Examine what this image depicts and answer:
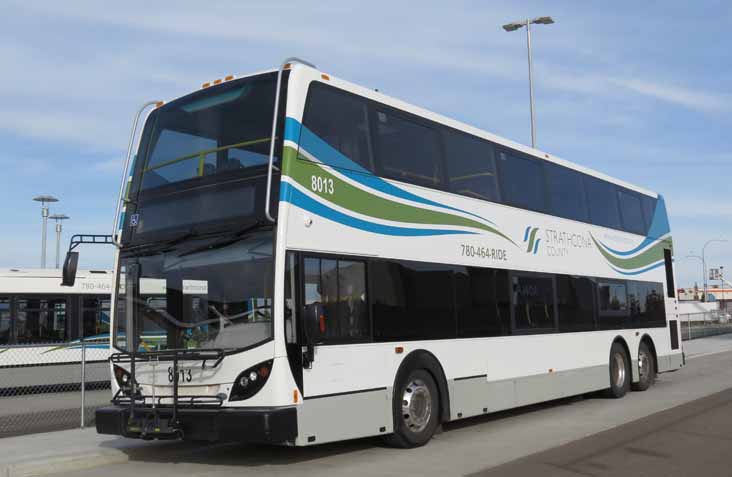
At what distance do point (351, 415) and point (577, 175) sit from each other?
26.5 ft

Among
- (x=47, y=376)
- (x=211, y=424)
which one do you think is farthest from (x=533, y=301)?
(x=47, y=376)

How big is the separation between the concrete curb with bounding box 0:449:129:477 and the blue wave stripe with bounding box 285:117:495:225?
4339mm

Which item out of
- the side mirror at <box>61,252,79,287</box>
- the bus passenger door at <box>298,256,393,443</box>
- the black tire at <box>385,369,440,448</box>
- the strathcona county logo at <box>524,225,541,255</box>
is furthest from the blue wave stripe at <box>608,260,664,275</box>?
the side mirror at <box>61,252,79,287</box>

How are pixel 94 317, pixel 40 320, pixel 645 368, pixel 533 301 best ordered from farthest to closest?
1. pixel 94 317
2. pixel 40 320
3. pixel 645 368
4. pixel 533 301

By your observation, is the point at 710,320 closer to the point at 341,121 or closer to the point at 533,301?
the point at 533,301

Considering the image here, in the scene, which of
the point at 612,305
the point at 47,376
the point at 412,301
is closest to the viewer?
the point at 412,301

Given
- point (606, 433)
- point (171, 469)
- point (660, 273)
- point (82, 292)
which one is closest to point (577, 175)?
point (660, 273)

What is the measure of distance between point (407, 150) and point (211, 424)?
439cm

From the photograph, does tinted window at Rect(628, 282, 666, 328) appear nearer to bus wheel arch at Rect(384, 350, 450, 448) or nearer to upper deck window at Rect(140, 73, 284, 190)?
bus wheel arch at Rect(384, 350, 450, 448)

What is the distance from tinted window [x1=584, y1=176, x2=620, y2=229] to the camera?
14938 mm

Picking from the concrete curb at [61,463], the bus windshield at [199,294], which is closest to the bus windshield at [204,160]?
the bus windshield at [199,294]

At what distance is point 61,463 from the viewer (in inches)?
333

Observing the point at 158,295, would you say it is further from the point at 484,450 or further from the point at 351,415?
the point at 484,450

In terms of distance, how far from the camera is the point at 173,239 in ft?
27.9
